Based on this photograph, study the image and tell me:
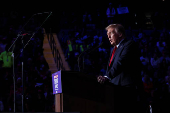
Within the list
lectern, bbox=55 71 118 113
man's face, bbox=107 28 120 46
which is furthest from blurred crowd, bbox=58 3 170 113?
lectern, bbox=55 71 118 113

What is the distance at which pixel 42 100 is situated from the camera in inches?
324

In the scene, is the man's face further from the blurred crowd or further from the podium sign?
the blurred crowd

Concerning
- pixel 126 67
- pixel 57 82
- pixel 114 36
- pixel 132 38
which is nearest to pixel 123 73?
pixel 126 67

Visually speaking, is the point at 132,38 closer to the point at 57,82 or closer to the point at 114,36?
the point at 114,36

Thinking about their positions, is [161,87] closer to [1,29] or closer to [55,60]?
[55,60]

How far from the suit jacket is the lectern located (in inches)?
5.7

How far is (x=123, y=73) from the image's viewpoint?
111 inches

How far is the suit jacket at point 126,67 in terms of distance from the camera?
274 centimetres

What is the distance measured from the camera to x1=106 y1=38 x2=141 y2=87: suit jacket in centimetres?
274

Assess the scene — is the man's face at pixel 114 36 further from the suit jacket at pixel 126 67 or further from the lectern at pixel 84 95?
the lectern at pixel 84 95

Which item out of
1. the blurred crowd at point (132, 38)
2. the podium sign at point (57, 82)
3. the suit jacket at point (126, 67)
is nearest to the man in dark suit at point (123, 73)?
the suit jacket at point (126, 67)

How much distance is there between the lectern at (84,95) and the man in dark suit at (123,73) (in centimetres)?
7

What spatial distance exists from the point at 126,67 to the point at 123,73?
7 centimetres

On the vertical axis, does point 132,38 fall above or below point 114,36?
above
